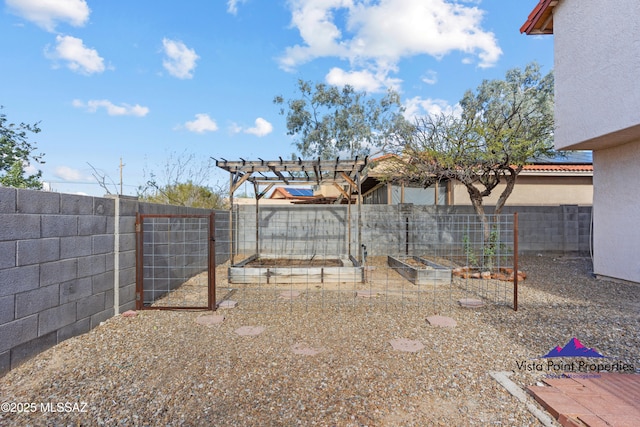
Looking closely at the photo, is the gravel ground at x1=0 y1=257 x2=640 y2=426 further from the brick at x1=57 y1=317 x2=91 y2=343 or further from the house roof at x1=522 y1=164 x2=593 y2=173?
the house roof at x1=522 y1=164 x2=593 y2=173

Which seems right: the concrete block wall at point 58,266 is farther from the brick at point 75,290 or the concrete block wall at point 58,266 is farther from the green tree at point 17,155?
the green tree at point 17,155

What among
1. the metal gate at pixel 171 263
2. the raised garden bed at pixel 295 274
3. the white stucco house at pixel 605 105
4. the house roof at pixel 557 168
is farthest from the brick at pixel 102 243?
the house roof at pixel 557 168

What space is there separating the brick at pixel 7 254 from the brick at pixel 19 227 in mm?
50

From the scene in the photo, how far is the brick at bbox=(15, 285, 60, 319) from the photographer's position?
262 centimetres

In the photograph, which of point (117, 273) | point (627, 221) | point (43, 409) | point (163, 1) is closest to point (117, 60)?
point (163, 1)

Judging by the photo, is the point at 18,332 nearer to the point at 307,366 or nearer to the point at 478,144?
the point at 307,366

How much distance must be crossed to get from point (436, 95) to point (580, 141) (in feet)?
20.4

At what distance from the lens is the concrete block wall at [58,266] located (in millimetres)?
2549

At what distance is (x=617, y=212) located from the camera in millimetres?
5734

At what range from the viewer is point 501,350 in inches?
118

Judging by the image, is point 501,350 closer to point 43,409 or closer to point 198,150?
point 43,409

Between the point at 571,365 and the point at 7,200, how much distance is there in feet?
15.9

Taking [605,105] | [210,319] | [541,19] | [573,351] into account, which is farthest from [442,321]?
[541,19]

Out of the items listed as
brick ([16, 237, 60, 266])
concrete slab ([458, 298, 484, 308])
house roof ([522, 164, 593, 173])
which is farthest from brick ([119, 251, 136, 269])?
house roof ([522, 164, 593, 173])
